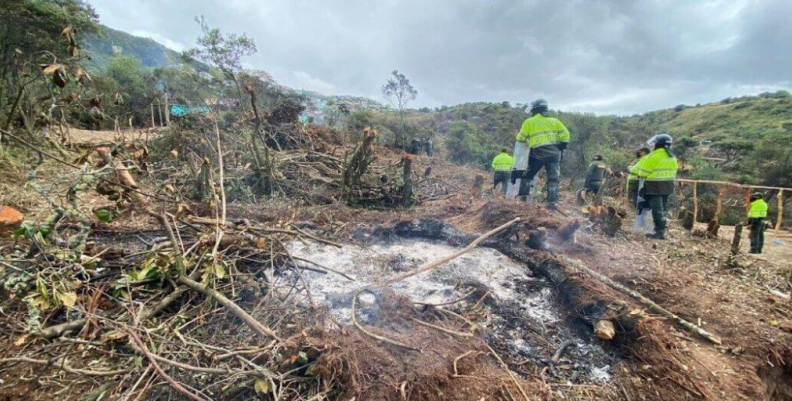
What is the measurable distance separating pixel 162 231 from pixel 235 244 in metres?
1.13

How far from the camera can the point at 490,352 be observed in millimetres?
2256

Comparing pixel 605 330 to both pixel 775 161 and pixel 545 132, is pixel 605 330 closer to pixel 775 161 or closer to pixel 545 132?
pixel 545 132

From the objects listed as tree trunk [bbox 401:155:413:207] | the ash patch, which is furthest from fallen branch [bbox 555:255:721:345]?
tree trunk [bbox 401:155:413:207]

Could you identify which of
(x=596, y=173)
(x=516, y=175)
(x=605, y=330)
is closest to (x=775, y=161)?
(x=596, y=173)

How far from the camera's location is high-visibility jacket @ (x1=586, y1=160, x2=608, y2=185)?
7.41 m

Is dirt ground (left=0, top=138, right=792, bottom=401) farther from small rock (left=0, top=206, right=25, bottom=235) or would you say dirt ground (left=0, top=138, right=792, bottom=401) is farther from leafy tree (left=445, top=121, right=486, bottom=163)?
leafy tree (left=445, top=121, right=486, bottom=163)

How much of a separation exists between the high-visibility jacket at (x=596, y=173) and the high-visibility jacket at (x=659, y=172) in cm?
250

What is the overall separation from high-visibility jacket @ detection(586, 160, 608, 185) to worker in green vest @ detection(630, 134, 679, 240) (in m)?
2.37

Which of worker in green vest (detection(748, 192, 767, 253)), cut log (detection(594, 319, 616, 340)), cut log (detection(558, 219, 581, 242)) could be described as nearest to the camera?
cut log (detection(594, 319, 616, 340))

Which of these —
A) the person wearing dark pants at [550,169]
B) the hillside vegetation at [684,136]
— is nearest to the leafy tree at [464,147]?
the hillside vegetation at [684,136]

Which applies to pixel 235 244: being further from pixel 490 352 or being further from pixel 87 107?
pixel 490 352

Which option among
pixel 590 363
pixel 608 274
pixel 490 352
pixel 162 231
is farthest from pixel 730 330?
pixel 162 231

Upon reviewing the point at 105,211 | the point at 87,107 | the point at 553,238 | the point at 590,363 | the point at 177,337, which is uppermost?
the point at 87,107

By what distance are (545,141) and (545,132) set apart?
154 mm
